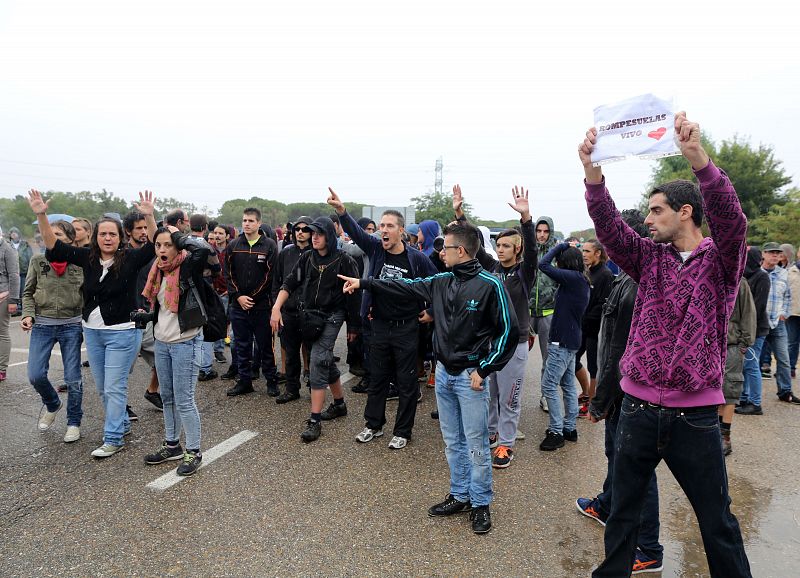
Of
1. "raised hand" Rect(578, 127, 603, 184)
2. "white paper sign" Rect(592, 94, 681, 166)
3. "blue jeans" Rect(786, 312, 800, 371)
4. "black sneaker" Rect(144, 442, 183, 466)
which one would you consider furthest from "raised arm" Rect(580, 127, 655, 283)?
"blue jeans" Rect(786, 312, 800, 371)

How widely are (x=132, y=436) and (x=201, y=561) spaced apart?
2.30m

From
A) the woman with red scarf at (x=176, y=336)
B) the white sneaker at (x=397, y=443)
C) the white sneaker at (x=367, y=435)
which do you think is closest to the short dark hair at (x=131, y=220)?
the woman with red scarf at (x=176, y=336)

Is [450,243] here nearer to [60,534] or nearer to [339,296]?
[339,296]

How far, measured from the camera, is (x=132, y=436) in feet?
15.8

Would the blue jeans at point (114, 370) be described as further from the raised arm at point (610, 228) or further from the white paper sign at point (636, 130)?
the white paper sign at point (636, 130)

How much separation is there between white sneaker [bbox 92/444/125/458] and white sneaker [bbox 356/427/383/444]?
2173mm

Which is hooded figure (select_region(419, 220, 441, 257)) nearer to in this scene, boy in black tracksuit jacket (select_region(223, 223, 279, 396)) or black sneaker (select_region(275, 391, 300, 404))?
boy in black tracksuit jacket (select_region(223, 223, 279, 396))

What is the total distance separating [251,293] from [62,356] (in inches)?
84.1

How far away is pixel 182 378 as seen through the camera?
164 inches

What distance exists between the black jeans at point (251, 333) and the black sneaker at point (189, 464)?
2.12 m

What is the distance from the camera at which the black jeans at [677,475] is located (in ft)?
7.27

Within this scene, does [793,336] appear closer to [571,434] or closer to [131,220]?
[571,434]

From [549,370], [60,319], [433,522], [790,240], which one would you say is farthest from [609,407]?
[790,240]

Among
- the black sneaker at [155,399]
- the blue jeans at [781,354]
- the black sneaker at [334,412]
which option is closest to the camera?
the black sneaker at [334,412]
